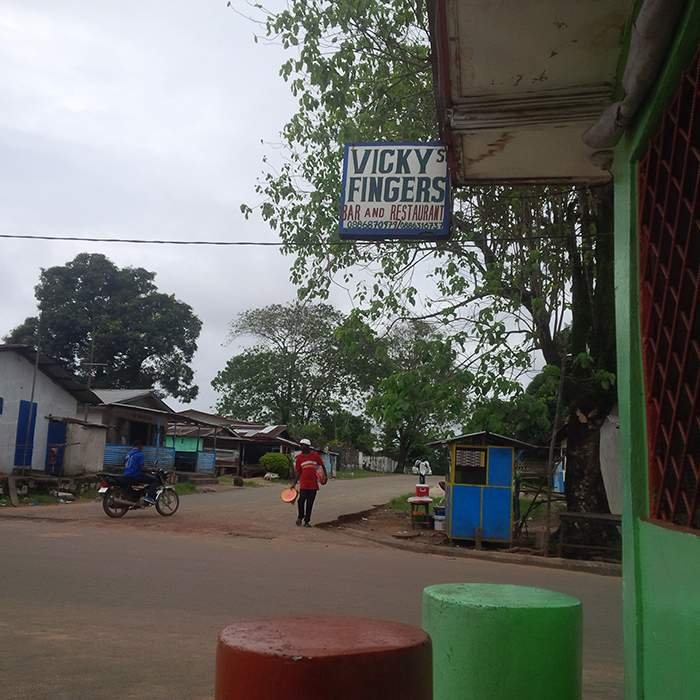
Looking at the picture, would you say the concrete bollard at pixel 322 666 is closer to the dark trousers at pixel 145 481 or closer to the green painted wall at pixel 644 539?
the green painted wall at pixel 644 539

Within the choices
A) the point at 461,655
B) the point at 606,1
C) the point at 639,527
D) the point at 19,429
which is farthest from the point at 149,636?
the point at 19,429

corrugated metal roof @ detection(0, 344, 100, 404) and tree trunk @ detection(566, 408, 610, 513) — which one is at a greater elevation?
corrugated metal roof @ detection(0, 344, 100, 404)

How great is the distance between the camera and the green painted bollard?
10.3 ft


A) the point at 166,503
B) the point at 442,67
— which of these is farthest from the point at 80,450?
the point at 442,67

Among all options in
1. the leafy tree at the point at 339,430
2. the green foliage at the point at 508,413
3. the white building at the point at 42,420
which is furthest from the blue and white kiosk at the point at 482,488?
the leafy tree at the point at 339,430

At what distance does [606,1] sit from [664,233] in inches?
57.7

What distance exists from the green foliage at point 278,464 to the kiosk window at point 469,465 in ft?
89.3

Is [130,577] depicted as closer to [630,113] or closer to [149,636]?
[149,636]

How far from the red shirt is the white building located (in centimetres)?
954

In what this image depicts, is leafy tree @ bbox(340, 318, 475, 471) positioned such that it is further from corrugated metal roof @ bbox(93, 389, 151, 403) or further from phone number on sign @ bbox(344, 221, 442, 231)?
corrugated metal roof @ bbox(93, 389, 151, 403)

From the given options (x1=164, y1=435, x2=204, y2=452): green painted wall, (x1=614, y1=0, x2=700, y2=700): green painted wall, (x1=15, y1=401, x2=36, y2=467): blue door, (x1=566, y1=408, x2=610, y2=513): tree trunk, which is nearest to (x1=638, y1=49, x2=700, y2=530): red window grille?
(x1=614, y1=0, x2=700, y2=700): green painted wall

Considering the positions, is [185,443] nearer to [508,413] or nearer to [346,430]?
[346,430]

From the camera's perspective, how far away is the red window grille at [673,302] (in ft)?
9.64

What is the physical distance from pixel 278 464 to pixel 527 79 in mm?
36372
